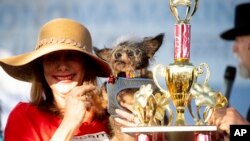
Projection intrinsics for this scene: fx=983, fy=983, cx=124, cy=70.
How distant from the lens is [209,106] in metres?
2.49

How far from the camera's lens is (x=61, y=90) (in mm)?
2811

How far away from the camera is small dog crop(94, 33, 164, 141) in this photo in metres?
2.76

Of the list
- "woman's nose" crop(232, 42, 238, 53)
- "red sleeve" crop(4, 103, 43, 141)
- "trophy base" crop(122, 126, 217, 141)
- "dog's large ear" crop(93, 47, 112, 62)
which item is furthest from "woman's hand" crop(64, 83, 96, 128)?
"woman's nose" crop(232, 42, 238, 53)

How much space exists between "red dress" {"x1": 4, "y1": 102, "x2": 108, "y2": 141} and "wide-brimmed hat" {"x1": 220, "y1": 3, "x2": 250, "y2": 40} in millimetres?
1108

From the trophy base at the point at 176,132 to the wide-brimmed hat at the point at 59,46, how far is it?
425 millimetres

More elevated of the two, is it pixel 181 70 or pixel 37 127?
pixel 181 70

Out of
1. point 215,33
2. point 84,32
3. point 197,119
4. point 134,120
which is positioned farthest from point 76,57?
point 215,33

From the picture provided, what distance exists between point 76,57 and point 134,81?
0.20m

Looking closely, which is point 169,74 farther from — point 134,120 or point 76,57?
point 76,57

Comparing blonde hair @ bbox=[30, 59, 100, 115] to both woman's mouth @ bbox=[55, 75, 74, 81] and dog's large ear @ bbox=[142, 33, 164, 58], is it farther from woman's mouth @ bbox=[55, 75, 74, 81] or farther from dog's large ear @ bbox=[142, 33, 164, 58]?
dog's large ear @ bbox=[142, 33, 164, 58]

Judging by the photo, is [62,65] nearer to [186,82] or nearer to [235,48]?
[186,82]

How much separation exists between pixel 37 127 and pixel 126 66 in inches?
18.7

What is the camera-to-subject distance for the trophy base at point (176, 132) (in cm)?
242

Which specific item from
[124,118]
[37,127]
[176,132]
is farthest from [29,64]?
[176,132]
